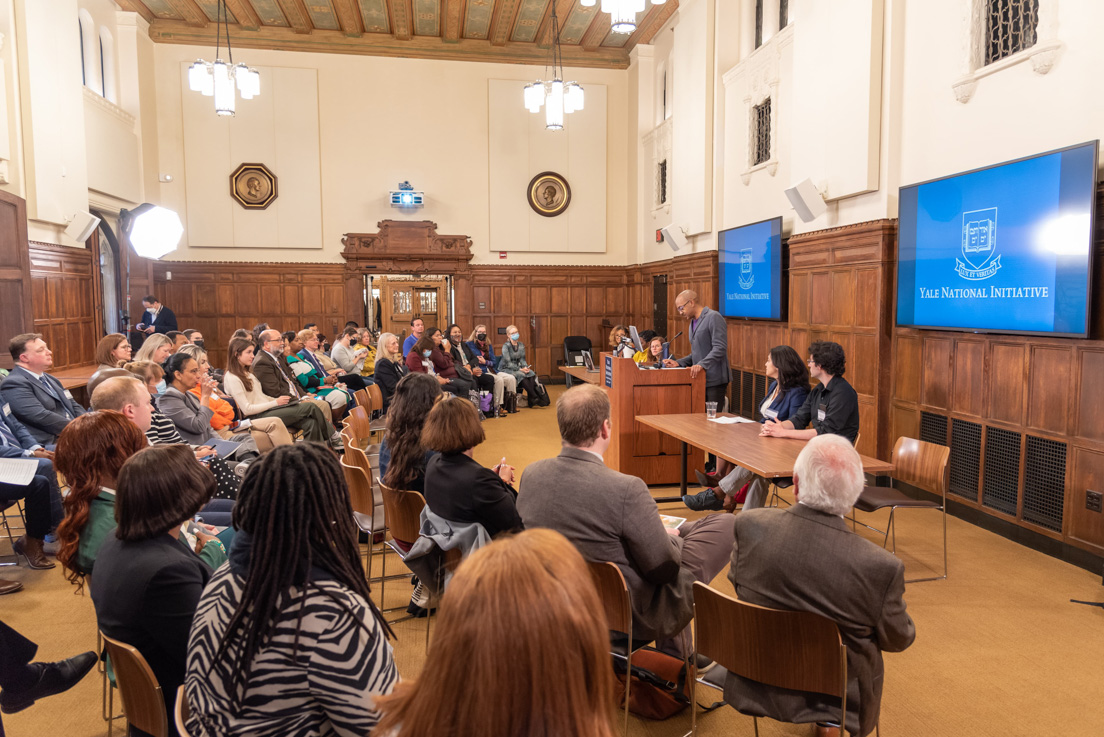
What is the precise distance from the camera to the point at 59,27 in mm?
8617

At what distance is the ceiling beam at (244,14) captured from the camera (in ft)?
37.2

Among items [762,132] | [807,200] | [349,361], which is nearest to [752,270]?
[807,200]

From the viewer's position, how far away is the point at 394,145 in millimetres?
13203

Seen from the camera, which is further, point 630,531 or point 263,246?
point 263,246

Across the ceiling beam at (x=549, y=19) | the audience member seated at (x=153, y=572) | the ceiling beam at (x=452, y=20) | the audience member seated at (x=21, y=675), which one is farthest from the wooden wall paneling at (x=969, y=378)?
the ceiling beam at (x=452, y=20)

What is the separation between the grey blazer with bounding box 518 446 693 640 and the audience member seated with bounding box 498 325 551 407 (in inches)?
327

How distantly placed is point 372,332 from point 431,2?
19.4ft

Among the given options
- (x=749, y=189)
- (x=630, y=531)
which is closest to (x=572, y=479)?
(x=630, y=531)

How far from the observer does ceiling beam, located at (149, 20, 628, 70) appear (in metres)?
12.2

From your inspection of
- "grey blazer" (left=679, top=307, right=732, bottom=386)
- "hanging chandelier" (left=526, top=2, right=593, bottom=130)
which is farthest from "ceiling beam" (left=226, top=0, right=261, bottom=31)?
"grey blazer" (left=679, top=307, right=732, bottom=386)

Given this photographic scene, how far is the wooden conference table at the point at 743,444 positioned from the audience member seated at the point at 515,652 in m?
2.81

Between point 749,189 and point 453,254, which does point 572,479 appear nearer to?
point 749,189

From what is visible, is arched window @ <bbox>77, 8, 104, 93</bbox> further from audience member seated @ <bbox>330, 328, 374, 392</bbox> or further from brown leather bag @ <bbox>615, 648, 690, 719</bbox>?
brown leather bag @ <bbox>615, 648, 690, 719</bbox>

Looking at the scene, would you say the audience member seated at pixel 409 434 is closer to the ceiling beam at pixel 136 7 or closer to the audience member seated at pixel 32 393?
the audience member seated at pixel 32 393
